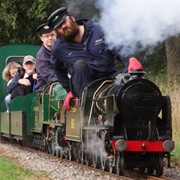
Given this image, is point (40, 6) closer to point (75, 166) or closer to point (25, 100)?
point (25, 100)

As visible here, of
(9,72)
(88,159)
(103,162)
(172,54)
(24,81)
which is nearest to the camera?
(103,162)

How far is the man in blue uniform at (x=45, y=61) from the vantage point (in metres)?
12.1

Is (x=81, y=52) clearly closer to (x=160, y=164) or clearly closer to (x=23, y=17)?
(x=160, y=164)

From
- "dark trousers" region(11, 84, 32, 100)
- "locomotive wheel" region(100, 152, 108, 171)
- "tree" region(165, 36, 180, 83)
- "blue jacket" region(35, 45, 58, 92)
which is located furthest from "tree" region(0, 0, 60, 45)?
"locomotive wheel" region(100, 152, 108, 171)

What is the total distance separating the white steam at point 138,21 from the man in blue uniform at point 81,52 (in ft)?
0.61

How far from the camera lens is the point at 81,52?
361 inches

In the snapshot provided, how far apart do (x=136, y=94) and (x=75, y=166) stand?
2160 mm

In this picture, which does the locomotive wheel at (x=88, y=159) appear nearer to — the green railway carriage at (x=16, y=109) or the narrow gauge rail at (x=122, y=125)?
the narrow gauge rail at (x=122, y=125)

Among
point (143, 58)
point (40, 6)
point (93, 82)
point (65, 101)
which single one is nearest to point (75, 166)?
point (65, 101)

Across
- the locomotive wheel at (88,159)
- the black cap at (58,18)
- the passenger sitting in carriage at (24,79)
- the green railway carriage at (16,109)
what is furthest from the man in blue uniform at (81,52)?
the passenger sitting in carriage at (24,79)

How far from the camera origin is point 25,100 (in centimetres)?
1325

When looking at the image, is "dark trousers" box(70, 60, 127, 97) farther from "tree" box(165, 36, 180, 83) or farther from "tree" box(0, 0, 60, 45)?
"tree" box(0, 0, 60, 45)

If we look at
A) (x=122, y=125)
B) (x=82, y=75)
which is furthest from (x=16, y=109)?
(x=122, y=125)

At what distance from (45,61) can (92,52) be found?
3.11 m
